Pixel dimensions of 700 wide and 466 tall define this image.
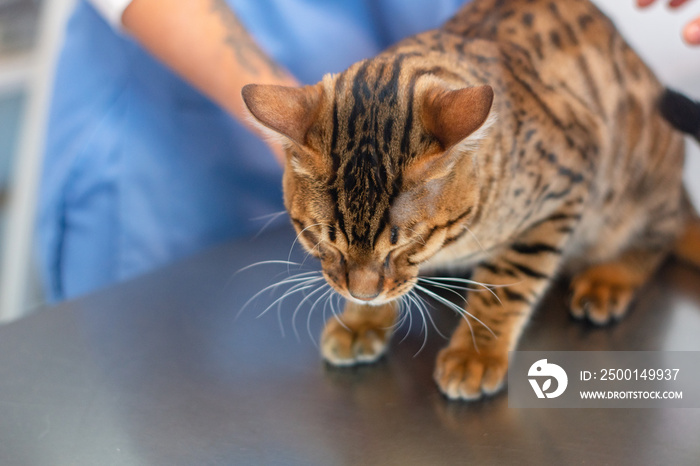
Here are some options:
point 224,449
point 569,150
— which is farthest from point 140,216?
point 569,150

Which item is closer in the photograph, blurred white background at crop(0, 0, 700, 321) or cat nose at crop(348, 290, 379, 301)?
cat nose at crop(348, 290, 379, 301)

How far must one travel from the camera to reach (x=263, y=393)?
0.66 meters

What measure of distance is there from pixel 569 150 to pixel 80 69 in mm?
830

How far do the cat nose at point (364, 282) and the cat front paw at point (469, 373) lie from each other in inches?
5.4

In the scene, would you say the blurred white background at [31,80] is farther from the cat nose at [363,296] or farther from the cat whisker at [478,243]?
the cat nose at [363,296]

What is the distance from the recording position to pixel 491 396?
651 mm

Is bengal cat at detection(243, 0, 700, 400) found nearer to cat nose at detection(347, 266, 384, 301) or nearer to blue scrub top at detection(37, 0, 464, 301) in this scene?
cat nose at detection(347, 266, 384, 301)

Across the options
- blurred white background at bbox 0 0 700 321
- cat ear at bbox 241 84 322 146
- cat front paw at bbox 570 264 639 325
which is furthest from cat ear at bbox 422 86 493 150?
blurred white background at bbox 0 0 700 321

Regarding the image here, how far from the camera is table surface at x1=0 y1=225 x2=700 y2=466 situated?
1.87ft

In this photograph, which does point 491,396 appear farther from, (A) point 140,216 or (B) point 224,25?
(A) point 140,216

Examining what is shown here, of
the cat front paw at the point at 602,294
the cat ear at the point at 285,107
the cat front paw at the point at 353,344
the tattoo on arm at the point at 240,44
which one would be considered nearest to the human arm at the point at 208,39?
the tattoo on arm at the point at 240,44

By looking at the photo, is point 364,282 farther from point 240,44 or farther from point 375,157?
point 240,44

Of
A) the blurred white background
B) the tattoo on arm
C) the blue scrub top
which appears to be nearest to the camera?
the tattoo on arm

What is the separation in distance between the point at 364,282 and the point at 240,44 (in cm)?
33
